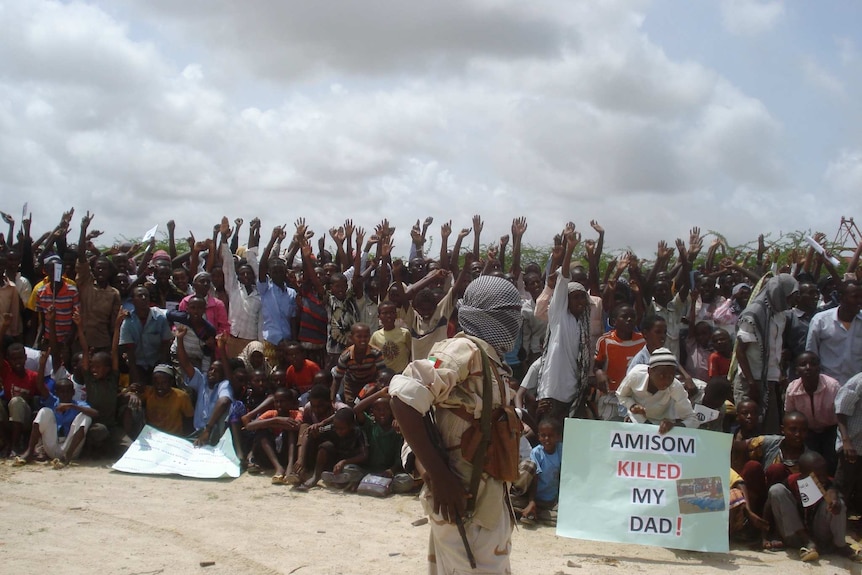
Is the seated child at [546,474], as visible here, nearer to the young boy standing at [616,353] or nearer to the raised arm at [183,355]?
the young boy standing at [616,353]

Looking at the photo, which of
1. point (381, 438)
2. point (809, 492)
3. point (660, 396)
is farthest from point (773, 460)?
point (381, 438)

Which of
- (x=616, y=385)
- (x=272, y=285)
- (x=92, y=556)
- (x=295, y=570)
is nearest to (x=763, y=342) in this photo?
(x=616, y=385)

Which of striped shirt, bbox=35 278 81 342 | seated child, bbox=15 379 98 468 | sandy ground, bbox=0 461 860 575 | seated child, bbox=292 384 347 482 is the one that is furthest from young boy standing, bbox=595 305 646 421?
striped shirt, bbox=35 278 81 342

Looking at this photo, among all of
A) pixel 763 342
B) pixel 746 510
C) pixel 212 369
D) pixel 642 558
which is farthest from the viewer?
pixel 212 369

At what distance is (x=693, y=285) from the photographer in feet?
29.3

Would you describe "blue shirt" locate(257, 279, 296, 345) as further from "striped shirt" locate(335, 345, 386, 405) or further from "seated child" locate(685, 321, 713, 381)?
"seated child" locate(685, 321, 713, 381)

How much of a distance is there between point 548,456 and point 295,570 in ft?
8.57

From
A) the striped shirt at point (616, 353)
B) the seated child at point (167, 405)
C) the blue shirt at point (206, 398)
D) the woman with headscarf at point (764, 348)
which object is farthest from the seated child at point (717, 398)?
the seated child at point (167, 405)

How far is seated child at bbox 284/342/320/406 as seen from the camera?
8.50 m

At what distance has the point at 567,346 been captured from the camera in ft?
23.9

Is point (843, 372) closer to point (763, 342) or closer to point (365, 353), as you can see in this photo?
point (763, 342)

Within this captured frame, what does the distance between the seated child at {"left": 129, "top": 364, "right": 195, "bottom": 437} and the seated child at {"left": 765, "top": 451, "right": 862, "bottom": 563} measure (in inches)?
239

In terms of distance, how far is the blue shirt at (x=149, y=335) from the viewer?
8.88 m

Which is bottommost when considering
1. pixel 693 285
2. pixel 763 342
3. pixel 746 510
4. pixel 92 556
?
pixel 92 556
